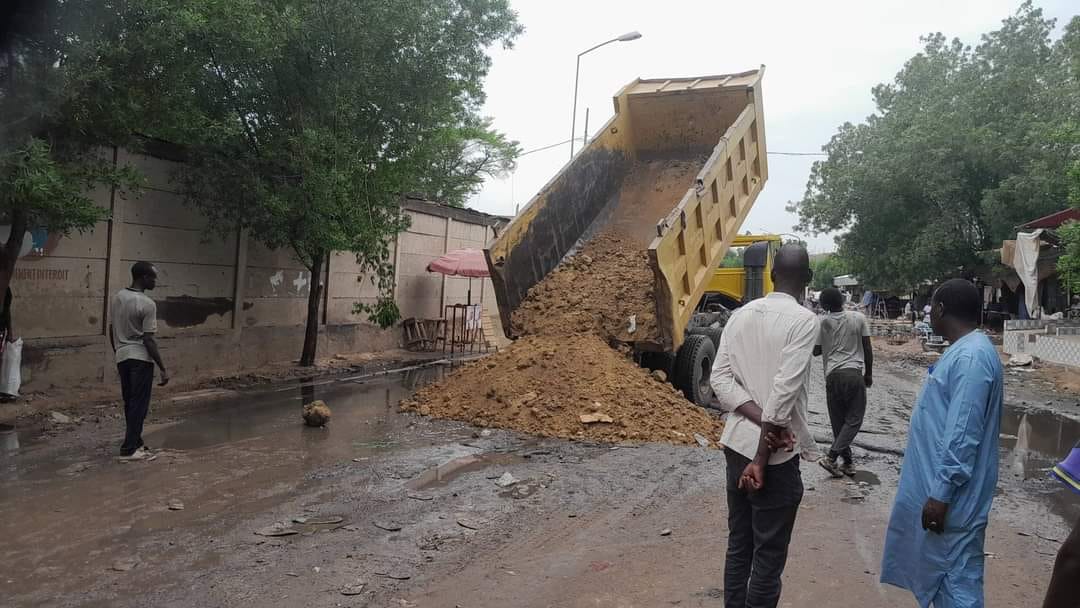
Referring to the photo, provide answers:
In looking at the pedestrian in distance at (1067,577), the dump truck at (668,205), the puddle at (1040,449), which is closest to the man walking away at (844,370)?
the puddle at (1040,449)

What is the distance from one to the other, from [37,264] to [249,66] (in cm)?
346

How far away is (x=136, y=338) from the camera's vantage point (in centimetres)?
600

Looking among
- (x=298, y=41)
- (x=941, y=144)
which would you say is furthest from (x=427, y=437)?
(x=941, y=144)

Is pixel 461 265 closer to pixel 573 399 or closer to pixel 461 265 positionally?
pixel 461 265

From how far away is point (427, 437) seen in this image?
23.5 ft

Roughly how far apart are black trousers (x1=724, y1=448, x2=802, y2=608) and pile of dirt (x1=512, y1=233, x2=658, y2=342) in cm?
504

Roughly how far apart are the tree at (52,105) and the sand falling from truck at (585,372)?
13.3 feet

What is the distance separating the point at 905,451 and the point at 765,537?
677 millimetres

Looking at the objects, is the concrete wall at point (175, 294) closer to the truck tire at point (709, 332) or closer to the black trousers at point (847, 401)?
the truck tire at point (709, 332)

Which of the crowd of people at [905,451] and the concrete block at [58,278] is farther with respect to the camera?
the concrete block at [58,278]

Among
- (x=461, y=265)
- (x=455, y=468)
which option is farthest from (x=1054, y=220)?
(x=455, y=468)

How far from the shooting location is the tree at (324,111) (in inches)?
368

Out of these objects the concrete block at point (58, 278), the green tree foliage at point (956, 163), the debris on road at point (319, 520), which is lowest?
the debris on road at point (319, 520)

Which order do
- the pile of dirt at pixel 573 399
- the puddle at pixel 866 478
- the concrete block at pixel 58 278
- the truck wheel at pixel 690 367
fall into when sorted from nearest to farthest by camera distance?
the puddle at pixel 866 478 < the pile of dirt at pixel 573 399 < the concrete block at pixel 58 278 < the truck wheel at pixel 690 367
